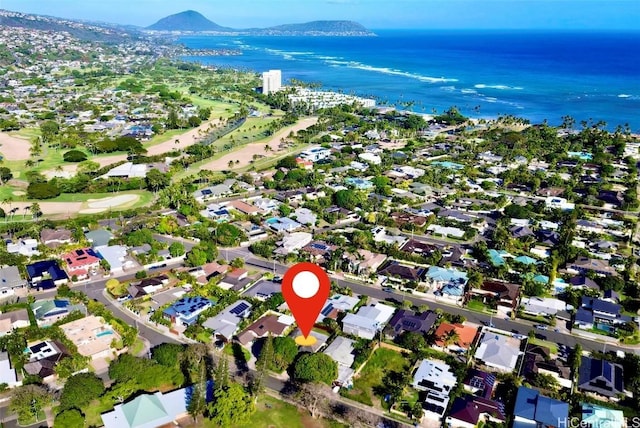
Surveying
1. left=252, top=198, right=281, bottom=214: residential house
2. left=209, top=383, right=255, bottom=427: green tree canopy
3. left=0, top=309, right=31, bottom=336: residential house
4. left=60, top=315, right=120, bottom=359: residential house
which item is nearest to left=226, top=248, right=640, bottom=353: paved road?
left=252, top=198, right=281, bottom=214: residential house

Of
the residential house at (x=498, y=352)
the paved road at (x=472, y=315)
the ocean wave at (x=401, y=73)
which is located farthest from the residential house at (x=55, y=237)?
the ocean wave at (x=401, y=73)

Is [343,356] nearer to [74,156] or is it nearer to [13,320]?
Answer: [13,320]

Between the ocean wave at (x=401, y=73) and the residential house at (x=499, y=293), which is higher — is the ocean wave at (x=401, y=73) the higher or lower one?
the higher one

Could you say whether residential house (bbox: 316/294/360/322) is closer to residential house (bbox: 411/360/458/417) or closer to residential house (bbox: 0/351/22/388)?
residential house (bbox: 411/360/458/417)

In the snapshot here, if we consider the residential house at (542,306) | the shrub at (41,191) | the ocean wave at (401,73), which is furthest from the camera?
the ocean wave at (401,73)

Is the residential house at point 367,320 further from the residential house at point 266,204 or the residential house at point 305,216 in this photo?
the residential house at point 266,204

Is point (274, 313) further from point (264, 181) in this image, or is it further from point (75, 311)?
point (264, 181)

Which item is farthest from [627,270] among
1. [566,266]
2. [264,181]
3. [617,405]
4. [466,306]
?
[264,181]
